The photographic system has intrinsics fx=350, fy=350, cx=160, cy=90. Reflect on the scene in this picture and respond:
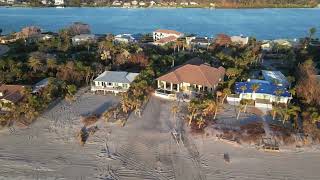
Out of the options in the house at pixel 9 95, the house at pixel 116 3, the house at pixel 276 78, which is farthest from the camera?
the house at pixel 116 3

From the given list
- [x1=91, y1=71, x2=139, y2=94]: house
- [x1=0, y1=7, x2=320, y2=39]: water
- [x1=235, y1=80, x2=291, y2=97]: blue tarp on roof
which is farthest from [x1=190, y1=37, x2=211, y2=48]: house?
[x1=91, y1=71, x2=139, y2=94]: house

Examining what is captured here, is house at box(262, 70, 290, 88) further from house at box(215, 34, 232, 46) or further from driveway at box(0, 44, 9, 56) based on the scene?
driveway at box(0, 44, 9, 56)

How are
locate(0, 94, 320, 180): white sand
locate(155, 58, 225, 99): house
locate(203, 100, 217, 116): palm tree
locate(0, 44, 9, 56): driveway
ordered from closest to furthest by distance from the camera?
locate(0, 94, 320, 180): white sand, locate(203, 100, 217, 116): palm tree, locate(155, 58, 225, 99): house, locate(0, 44, 9, 56): driveway

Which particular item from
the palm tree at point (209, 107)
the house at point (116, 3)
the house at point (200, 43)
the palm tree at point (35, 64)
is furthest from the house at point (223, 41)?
the house at point (116, 3)

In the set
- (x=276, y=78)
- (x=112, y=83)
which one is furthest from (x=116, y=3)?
(x=276, y=78)

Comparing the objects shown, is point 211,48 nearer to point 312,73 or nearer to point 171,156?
point 312,73

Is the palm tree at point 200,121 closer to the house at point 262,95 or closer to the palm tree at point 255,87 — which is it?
the house at point 262,95
